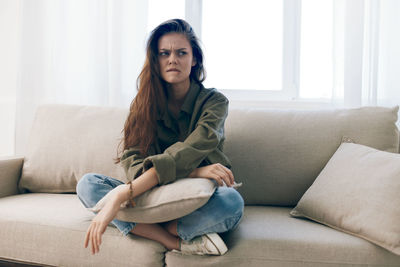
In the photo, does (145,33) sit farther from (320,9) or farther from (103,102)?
(320,9)

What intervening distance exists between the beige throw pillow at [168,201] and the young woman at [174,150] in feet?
0.13

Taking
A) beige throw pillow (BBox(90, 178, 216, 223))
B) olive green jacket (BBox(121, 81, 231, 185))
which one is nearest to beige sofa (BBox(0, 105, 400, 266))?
beige throw pillow (BBox(90, 178, 216, 223))

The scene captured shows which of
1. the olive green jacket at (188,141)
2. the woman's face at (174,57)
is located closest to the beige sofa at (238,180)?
the olive green jacket at (188,141)

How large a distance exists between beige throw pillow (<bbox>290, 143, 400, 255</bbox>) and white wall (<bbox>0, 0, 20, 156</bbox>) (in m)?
2.09

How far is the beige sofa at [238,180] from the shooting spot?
1370 mm

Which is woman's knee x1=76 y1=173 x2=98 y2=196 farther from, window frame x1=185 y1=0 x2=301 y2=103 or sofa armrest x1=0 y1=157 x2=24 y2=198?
window frame x1=185 y1=0 x2=301 y2=103

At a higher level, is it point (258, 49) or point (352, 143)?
point (258, 49)

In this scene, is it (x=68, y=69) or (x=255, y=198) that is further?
(x=68, y=69)

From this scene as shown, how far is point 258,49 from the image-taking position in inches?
104

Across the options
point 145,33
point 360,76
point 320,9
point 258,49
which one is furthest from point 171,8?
point 360,76

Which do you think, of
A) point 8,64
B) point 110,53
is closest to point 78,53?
point 110,53

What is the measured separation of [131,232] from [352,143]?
96 centimetres

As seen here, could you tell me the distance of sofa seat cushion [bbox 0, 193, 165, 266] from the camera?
1427mm

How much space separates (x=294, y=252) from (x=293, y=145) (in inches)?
23.2
